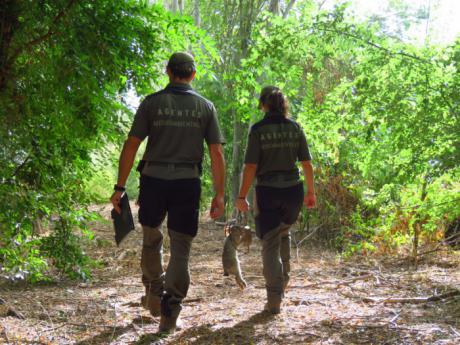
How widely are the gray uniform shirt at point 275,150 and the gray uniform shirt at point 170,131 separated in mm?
732

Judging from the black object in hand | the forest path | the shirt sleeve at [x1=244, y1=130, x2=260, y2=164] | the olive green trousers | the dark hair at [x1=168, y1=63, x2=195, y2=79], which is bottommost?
the forest path

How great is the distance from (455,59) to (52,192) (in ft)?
11.9

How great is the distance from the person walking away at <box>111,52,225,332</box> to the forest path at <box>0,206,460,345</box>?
474mm

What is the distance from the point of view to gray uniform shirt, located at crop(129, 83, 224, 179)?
3.87 metres

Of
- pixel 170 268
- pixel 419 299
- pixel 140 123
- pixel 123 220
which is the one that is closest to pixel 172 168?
pixel 140 123

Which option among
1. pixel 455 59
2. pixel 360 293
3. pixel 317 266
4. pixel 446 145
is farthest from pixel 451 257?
pixel 455 59

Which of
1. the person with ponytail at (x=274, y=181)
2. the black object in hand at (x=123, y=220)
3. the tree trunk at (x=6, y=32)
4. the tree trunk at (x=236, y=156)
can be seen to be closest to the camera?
the tree trunk at (x=6, y=32)

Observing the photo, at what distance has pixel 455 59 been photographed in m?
4.30

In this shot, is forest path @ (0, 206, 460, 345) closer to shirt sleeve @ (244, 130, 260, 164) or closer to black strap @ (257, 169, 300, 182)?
black strap @ (257, 169, 300, 182)

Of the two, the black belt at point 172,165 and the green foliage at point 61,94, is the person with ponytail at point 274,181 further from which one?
the green foliage at point 61,94

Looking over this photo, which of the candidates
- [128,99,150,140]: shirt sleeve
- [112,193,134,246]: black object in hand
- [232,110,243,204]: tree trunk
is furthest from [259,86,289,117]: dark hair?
[232,110,243,204]: tree trunk

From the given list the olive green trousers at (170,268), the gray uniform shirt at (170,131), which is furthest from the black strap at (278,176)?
the olive green trousers at (170,268)

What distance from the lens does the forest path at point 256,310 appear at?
3.84 m

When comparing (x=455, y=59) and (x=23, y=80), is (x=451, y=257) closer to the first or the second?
(x=455, y=59)
